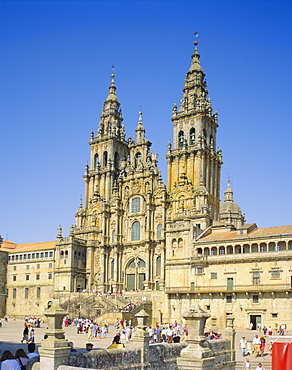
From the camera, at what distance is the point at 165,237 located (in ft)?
203

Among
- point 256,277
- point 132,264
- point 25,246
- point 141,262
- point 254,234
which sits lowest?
point 256,277

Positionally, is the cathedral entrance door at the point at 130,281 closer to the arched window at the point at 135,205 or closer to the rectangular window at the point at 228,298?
the arched window at the point at 135,205

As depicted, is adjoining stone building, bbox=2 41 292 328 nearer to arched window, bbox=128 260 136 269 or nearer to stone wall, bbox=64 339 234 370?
arched window, bbox=128 260 136 269

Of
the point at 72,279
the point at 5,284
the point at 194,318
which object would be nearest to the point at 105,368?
the point at 194,318

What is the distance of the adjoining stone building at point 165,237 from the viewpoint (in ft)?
161

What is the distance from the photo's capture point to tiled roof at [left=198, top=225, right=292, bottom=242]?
48006mm

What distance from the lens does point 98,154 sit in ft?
246

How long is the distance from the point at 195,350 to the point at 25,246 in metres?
68.0

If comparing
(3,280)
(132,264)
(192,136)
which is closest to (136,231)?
(132,264)

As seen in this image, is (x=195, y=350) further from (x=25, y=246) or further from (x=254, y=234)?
(x=25, y=246)

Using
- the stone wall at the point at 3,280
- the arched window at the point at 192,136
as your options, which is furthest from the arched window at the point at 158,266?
the stone wall at the point at 3,280

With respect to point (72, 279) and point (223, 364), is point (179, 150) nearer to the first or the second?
point (72, 279)

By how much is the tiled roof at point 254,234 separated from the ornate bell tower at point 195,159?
4.20 meters

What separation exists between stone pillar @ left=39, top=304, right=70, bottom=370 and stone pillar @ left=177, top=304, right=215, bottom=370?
3.71 metres
